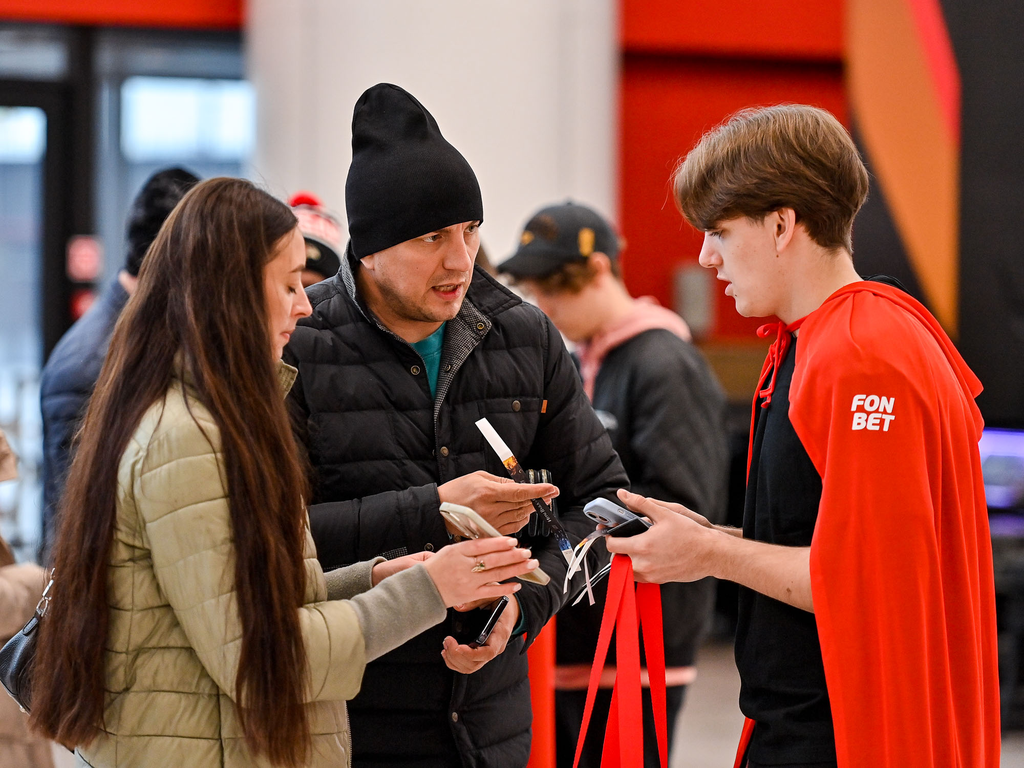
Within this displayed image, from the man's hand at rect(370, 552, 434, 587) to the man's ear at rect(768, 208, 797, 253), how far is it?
66cm

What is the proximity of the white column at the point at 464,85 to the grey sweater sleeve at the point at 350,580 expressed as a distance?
379cm

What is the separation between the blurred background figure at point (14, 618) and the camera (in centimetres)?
189

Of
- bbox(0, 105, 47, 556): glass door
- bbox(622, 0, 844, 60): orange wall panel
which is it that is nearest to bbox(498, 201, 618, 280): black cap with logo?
bbox(622, 0, 844, 60): orange wall panel

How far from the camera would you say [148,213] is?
9.27ft

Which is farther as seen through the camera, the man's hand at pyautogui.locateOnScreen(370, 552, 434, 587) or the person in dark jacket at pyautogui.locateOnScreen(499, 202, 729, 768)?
the person in dark jacket at pyautogui.locateOnScreen(499, 202, 729, 768)

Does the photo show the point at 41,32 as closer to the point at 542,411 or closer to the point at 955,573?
the point at 542,411

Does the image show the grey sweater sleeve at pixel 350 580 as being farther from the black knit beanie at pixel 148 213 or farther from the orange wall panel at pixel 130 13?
the orange wall panel at pixel 130 13

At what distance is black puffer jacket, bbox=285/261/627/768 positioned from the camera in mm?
1762

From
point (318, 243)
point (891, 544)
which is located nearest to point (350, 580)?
point (891, 544)

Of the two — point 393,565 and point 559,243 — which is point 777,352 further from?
point 559,243

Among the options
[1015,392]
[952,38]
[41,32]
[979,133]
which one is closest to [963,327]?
[1015,392]

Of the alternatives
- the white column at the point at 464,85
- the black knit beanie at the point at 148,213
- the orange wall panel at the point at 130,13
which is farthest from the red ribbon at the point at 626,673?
the orange wall panel at the point at 130,13

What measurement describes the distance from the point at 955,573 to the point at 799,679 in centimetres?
24

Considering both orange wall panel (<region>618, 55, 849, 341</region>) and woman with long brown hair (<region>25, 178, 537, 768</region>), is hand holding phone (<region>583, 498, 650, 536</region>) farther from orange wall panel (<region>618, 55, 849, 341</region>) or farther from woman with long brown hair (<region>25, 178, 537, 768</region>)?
orange wall panel (<region>618, 55, 849, 341</region>)
